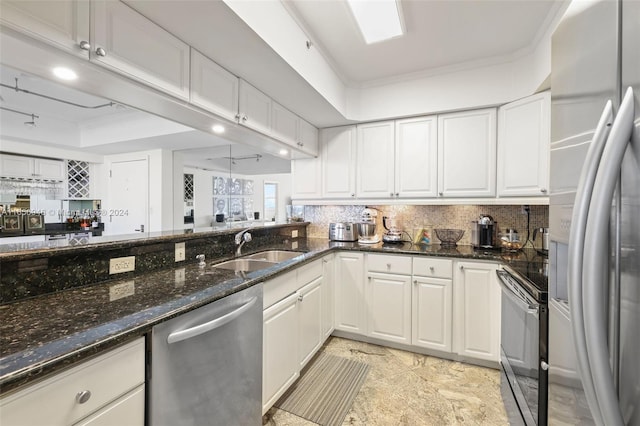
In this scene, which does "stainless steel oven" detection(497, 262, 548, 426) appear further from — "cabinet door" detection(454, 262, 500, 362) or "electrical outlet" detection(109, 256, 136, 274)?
"electrical outlet" detection(109, 256, 136, 274)

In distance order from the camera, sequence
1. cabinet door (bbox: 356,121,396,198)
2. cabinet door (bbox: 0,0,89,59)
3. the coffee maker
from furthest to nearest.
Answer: cabinet door (bbox: 356,121,396,198) → the coffee maker → cabinet door (bbox: 0,0,89,59)

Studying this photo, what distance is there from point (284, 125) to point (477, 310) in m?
2.33

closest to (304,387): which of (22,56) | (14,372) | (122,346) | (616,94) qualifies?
(122,346)

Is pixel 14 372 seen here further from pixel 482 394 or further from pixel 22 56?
pixel 482 394

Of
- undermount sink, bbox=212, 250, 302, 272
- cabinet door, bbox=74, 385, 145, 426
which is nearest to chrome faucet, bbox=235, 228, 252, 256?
undermount sink, bbox=212, 250, 302, 272

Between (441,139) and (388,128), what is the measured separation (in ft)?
1.80

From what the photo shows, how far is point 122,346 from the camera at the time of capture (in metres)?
0.85

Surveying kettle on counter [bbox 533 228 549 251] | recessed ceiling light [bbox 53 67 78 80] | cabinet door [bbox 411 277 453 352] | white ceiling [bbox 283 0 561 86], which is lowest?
cabinet door [bbox 411 277 453 352]

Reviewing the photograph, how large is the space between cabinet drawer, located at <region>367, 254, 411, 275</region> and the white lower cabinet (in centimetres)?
54

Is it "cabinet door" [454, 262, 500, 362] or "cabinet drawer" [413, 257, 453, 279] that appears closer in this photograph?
"cabinet door" [454, 262, 500, 362]

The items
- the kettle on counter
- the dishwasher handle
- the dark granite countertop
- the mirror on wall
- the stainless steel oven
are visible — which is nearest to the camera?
the dark granite countertop

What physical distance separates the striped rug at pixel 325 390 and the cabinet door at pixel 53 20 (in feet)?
7.27

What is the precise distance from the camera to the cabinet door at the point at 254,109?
1.94 meters

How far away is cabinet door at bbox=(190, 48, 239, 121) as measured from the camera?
1.56m
